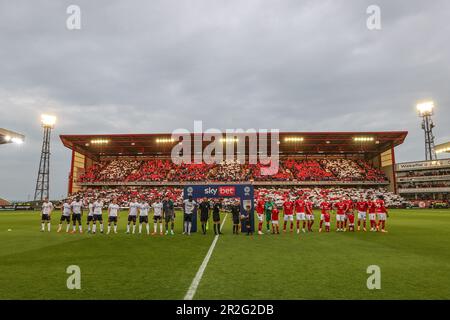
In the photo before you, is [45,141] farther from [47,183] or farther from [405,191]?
[405,191]

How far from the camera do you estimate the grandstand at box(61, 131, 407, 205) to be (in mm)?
50859

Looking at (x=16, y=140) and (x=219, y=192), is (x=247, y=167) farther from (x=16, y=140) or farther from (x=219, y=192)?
(x=16, y=140)

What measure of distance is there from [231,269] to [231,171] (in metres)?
46.6

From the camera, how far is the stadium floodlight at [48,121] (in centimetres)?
5817

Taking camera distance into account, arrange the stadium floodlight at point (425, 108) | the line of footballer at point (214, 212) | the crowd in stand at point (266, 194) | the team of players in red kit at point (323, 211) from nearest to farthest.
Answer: the line of footballer at point (214, 212) < the team of players in red kit at point (323, 211) < the crowd in stand at point (266, 194) < the stadium floodlight at point (425, 108)

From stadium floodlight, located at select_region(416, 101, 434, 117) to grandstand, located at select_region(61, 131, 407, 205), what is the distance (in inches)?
725

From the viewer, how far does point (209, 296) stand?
18.5 feet

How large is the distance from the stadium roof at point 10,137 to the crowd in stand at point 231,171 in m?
11.8

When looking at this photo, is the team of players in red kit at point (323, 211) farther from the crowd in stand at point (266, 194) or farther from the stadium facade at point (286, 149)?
the stadium facade at point (286, 149)

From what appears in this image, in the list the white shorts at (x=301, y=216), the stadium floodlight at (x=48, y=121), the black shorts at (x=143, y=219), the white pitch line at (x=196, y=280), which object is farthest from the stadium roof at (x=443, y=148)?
the stadium floodlight at (x=48, y=121)

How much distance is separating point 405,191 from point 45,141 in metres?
73.0

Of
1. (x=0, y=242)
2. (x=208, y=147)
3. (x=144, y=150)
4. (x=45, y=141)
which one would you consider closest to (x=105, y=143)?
(x=144, y=150)

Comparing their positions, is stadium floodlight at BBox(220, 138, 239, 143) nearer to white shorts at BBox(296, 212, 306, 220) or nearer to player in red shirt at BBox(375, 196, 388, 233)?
white shorts at BBox(296, 212, 306, 220)

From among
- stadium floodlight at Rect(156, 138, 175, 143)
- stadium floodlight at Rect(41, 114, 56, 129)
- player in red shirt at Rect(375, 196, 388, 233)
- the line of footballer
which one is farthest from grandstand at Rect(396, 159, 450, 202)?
stadium floodlight at Rect(41, 114, 56, 129)
